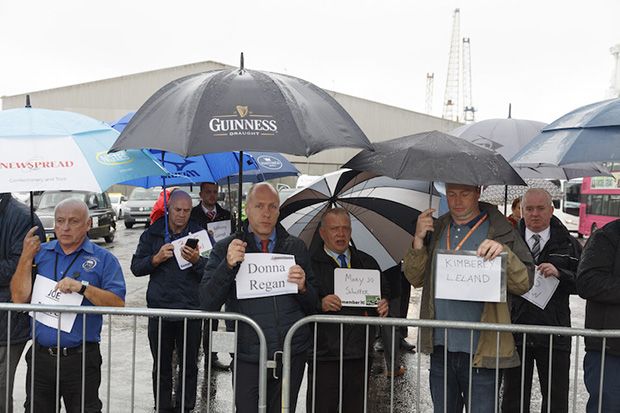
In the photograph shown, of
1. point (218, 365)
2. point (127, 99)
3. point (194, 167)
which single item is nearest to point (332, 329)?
point (194, 167)

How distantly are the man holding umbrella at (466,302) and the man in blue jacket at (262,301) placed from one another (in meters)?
0.72

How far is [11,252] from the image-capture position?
4012 mm

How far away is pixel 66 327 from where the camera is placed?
3689 millimetres

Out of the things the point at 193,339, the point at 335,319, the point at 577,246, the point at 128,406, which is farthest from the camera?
the point at 128,406

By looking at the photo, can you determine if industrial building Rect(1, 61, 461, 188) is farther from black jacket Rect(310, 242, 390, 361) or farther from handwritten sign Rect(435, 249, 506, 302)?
handwritten sign Rect(435, 249, 506, 302)

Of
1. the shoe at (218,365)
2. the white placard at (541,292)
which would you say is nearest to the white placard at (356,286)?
the white placard at (541,292)

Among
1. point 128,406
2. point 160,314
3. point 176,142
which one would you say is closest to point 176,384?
point 128,406

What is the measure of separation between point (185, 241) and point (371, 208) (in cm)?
154

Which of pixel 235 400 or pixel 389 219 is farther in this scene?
pixel 389 219

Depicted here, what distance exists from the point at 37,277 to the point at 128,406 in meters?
2.31

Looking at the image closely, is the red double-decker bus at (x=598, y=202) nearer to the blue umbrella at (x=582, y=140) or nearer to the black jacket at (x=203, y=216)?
the black jacket at (x=203, y=216)

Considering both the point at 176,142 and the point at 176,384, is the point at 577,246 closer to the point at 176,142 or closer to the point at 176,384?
the point at 176,142

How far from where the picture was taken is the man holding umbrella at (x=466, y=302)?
3438 millimetres

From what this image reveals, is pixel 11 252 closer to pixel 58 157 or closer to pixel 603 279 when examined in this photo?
pixel 58 157
